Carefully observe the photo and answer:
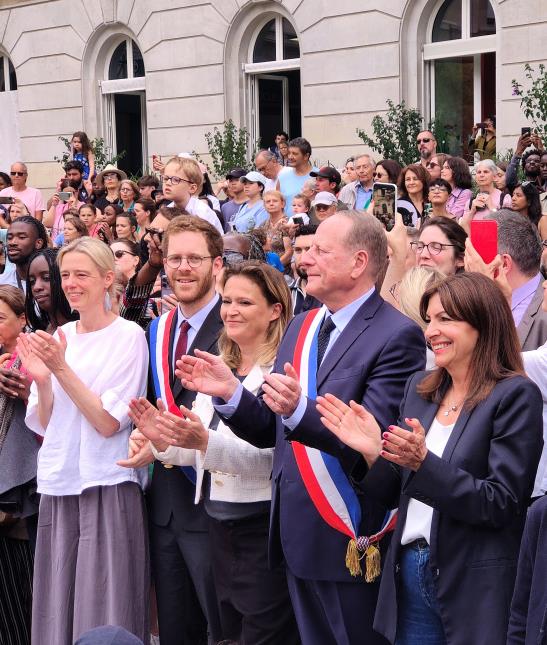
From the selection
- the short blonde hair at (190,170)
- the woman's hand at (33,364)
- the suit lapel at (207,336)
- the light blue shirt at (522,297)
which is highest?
the short blonde hair at (190,170)

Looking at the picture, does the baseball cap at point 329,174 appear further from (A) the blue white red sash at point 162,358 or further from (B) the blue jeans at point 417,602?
(B) the blue jeans at point 417,602

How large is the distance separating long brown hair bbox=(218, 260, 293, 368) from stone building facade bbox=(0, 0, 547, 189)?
11.0 m

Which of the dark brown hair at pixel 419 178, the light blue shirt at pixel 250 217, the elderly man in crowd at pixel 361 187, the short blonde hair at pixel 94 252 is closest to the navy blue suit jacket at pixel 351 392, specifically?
the short blonde hair at pixel 94 252

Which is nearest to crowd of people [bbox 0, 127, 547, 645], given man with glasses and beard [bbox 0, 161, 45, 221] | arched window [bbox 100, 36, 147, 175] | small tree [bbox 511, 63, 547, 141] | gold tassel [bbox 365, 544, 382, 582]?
gold tassel [bbox 365, 544, 382, 582]

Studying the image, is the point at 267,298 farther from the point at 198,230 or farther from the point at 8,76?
the point at 8,76

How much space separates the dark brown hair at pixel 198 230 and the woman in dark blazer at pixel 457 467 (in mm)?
1663

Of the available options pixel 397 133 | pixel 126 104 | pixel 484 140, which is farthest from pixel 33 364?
pixel 126 104

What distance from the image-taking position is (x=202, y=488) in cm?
471

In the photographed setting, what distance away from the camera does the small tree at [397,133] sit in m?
15.5

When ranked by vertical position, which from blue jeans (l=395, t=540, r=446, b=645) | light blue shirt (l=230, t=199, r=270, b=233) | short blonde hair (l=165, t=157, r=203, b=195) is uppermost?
short blonde hair (l=165, t=157, r=203, b=195)

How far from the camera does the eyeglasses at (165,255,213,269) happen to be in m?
5.08

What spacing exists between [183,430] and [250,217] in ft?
22.2

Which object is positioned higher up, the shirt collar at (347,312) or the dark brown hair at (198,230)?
the dark brown hair at (198,230)

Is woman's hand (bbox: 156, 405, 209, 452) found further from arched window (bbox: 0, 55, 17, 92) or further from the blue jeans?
arched window (bbox: 0, 55, 17, 92)
